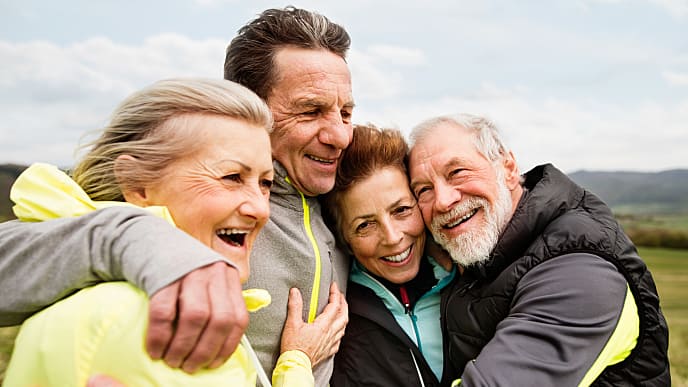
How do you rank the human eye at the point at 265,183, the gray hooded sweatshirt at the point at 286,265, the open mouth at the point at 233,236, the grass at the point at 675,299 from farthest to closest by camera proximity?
1. the grass at the point at 675,299
2. the gray hooded sweatshirt at the point at 286,265
3. the human eye at the point at 265,183
4. the open mouth at the point at 233,236

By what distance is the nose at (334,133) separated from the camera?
3275mm

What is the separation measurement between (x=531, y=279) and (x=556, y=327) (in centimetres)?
26

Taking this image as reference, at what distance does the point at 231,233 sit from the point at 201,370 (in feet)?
2.16

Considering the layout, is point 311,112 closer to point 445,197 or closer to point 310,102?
point 310,102

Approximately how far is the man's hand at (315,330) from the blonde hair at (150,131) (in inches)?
44.7

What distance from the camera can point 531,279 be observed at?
274cm

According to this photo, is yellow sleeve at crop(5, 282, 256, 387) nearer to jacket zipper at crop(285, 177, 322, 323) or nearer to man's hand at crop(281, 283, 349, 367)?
man's hand at crop(281, 283, 349, 367)

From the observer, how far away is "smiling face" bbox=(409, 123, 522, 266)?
3.30 m

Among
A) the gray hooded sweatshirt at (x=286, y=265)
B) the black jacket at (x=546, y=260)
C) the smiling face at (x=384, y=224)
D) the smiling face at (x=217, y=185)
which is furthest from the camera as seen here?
the smiling face at (x=384, y=224)

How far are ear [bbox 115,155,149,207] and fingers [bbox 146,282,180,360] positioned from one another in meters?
0.68

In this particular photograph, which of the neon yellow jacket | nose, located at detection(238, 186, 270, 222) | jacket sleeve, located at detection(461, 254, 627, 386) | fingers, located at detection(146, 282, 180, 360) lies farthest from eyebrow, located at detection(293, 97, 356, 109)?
fingers, located at detection(146, 282, 180, 360)

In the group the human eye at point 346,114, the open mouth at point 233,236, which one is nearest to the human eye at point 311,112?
the human eye at point 346,114

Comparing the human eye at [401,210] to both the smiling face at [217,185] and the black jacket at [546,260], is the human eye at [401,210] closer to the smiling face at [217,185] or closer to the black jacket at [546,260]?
the black jacket at [546,260]

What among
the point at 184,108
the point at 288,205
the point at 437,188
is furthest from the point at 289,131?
the point at 184,108
